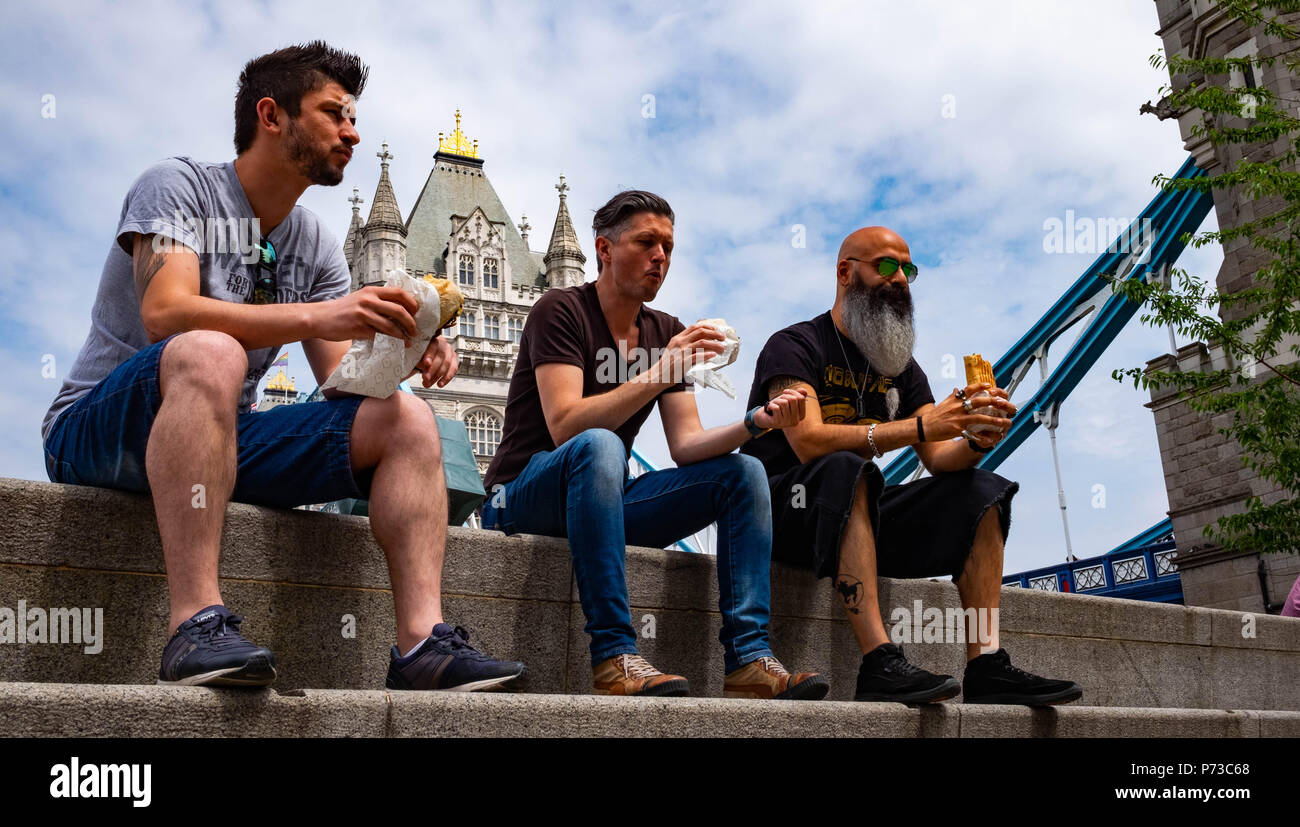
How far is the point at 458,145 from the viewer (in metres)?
68.6

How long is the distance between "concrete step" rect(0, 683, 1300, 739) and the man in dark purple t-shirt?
0.21 m

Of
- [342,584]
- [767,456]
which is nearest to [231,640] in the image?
[342,584]

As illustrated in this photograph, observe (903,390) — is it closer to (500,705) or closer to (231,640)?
(500,705)

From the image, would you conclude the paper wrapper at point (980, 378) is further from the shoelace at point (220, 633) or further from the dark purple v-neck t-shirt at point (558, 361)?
the shoelace at point (220, 633)

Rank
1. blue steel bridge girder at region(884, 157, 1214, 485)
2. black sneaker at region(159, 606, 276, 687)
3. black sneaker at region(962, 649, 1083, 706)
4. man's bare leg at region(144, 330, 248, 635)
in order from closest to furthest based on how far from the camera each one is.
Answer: black sneaker at region(159, 606, 276, 687) → man's bare leg at region(144, 330, 248, 635) → black sneaker at region(962, 649, 1083, 706) → blue steel bridge girder at region(884, 157, 1214, 485)

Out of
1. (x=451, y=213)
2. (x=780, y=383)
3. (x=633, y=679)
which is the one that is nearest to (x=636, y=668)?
(x=633, y=679)

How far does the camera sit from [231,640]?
1950 millimetres

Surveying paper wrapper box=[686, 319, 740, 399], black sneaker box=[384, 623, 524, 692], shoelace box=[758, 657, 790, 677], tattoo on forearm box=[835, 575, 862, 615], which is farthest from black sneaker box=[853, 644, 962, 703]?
black sneaker box=[384, 623, 524, 692]

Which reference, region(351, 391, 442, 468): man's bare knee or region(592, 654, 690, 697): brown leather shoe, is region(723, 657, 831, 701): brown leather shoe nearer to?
region(592, 654, 690, 697): brown leather shoe

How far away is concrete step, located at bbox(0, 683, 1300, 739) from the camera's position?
5.54ft

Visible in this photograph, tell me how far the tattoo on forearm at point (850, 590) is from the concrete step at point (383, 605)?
1.53 feet

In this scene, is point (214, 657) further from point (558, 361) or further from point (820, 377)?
point (820, 377)
